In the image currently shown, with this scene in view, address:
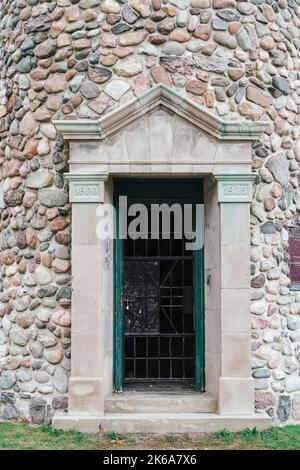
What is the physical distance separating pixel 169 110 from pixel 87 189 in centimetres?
120

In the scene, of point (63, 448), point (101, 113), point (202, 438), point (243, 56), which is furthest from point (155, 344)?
point (243, 56)

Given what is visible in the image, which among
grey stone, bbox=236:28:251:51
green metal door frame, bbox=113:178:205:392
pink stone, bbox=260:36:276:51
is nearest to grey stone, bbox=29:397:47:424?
green metal door frame, bbox=113:178:205:392

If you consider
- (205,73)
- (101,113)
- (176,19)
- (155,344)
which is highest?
(176,19)

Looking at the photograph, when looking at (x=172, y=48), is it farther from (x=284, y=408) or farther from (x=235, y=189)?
(x=284, y=408)

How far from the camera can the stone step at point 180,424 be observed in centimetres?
663

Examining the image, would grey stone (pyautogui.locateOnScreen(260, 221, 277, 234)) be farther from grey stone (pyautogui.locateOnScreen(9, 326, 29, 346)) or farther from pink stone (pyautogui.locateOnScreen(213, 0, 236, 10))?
grey stone (pyautogui.locateOnScreen(9, 326, 29, 346))

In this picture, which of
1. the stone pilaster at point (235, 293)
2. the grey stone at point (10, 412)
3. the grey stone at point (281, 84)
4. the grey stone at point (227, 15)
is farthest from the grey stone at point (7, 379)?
the grey stone at point (227, 15)

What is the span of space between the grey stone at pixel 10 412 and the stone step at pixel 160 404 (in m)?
1.01

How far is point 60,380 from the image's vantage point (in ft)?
22.9

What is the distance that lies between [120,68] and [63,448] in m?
3.90

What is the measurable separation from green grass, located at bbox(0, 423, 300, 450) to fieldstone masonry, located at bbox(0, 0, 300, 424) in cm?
42

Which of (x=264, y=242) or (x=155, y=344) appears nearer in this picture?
(x=264, y=242)

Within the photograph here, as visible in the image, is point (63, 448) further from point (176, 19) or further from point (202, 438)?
point (176, 19)

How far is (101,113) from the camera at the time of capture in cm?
708
